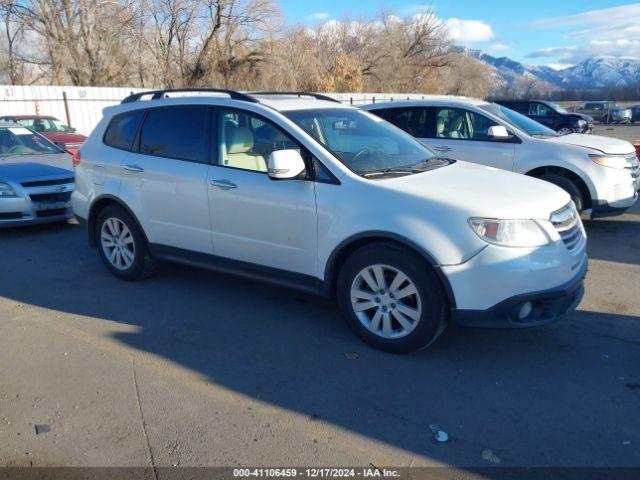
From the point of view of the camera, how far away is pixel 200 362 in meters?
3.91

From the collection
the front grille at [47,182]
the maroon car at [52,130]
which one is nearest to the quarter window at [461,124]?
the front grille at [47,182]

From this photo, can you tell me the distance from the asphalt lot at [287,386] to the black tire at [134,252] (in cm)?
30

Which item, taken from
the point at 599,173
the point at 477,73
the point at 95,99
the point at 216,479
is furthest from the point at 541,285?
the point at 477,73

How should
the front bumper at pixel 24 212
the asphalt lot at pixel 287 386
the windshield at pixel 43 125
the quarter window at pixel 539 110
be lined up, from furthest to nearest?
1. the quarter window at pixel 539 110
2. the windshield at pixel 43 125
3. the front bumper at pixel 24 212
4. the asphalt lot at pixel 287 386

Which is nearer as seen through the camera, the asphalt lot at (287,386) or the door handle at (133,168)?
the asphalt lot at (287,386)

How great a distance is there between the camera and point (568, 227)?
3898 millimetres

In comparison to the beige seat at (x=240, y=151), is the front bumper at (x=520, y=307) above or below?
below

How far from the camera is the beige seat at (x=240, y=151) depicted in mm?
4555

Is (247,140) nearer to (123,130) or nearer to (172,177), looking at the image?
(172,177)

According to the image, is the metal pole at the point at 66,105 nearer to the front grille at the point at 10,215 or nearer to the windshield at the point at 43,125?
the windshield at the point at 43,125

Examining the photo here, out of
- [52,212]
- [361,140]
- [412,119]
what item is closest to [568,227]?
[361,140]

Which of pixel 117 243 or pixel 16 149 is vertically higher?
pixel 16 149

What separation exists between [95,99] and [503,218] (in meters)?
22.4

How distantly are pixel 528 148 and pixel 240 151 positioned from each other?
454cm
